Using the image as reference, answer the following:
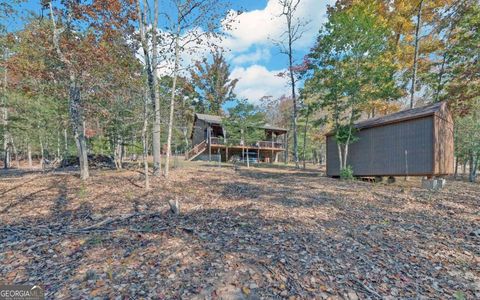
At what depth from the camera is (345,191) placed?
8.55 meters

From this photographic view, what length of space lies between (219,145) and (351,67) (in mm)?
14997

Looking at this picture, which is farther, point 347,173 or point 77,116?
point 347,173

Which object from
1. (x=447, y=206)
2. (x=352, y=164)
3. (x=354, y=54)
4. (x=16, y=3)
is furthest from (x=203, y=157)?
(x=447, y=206)

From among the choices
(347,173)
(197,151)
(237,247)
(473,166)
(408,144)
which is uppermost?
(408,144)

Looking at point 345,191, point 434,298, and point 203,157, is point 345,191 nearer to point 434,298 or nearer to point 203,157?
point 434,298

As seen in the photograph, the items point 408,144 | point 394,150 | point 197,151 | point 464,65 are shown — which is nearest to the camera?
point 408,144

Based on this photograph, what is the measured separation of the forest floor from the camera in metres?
2.89

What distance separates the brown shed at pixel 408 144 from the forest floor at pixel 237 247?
385cm

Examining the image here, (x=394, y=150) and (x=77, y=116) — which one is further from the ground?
(x=77, y=116)

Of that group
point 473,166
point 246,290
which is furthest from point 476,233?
point 473,166

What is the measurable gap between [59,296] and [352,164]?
45.9 ft

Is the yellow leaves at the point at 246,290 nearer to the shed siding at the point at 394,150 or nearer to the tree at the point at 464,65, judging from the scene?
the shed siding at the point at 394,150

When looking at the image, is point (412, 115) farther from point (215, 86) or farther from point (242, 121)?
point (215, 86)

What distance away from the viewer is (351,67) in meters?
12.4
